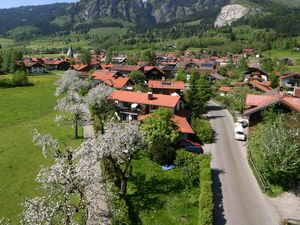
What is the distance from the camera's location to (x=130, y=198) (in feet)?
104

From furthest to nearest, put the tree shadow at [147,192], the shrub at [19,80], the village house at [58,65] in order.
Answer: the village house at [58,65] → the shrub at [19,80] → the tree shadow at [147,192]

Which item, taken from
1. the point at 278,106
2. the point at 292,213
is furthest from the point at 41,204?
the point at 278,106

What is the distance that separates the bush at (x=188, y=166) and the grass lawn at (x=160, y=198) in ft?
2.42

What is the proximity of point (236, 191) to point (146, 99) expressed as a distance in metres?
25.8

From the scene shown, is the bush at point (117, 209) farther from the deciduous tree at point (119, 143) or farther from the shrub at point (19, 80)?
the shrub at point (19, 80)

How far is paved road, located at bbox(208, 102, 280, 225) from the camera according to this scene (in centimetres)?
2875

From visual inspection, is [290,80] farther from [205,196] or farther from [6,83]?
[6,83]

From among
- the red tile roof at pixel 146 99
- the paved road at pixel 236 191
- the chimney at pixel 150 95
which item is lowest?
the paved road at pixel 236 191

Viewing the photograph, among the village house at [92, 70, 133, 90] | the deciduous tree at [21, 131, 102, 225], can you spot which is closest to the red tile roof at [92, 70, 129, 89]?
the village house at [92, 70, 133, 90]

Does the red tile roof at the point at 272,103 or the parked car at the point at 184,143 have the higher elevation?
the red tile roof at the point at 272,103

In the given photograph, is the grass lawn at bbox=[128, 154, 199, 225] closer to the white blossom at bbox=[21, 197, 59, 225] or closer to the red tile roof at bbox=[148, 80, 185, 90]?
the white blossom at bbox=[21, 197, 59, 225]

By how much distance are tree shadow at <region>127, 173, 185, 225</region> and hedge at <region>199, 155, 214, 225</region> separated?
9.55 ft

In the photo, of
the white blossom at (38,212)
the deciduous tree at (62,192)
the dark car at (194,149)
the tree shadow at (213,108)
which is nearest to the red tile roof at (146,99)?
the dark car at (194,149)

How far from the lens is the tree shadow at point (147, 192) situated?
2991cm
